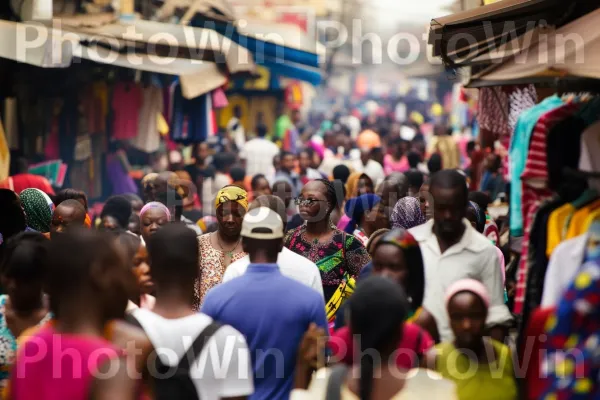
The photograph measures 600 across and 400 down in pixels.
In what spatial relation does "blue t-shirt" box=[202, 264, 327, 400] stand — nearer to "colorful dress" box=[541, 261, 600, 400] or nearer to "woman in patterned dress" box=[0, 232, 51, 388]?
"woman in patterned dress" box=[0, 232, 51, 388]

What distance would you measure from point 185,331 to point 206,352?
13cm

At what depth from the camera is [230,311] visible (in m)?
5.64

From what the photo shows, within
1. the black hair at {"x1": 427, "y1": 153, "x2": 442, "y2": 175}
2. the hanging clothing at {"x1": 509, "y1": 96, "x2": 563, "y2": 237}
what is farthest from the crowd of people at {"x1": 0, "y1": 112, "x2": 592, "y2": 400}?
the black hair at {"x1": 427, "y1": 153, "x2": 442, "y2": 175}

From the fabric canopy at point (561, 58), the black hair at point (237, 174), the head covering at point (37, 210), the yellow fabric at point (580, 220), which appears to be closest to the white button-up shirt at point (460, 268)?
the yellow fabric at point (580, 220)

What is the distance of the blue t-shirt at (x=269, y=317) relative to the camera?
5.62m

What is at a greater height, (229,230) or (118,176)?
(118,176)

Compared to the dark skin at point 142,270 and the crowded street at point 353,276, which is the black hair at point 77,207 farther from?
the dark skin at point 142,270

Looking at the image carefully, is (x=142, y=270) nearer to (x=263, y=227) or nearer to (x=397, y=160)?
(x=263, y=227)

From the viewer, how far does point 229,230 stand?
26.0ft

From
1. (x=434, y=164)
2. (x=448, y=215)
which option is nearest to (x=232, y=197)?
(x=448, y=215)

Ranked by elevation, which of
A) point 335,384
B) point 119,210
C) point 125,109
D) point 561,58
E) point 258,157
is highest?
point 125,109

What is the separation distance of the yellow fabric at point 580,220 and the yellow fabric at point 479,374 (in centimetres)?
80

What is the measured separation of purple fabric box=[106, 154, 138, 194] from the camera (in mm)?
16922

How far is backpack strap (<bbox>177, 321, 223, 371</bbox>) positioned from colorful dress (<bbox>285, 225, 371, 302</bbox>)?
317 centimetres
